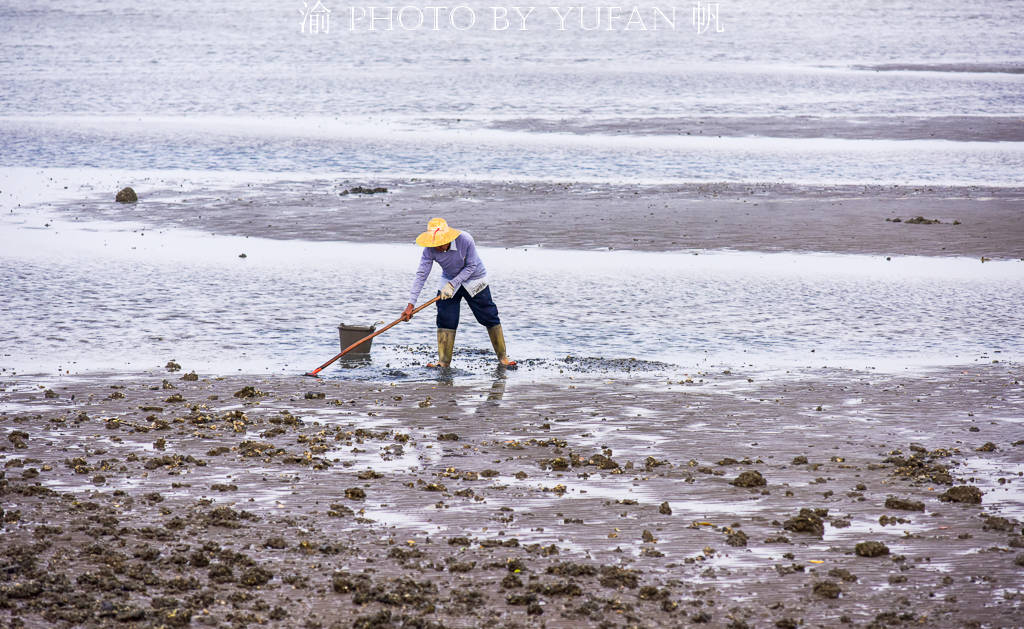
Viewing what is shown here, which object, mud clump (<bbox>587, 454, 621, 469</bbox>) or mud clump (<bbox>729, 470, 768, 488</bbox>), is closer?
mud clump (<bbox>729, 470, 768, 488</bbox>)

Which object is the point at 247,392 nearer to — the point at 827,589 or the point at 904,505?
the point at 904,505

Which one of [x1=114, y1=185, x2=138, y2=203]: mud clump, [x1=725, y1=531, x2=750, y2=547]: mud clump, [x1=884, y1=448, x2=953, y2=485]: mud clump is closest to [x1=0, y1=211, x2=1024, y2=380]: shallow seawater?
[x1=884, y1=448, x2=953, y2=485]: mud clump

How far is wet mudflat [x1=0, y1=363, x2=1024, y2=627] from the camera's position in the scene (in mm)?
6215

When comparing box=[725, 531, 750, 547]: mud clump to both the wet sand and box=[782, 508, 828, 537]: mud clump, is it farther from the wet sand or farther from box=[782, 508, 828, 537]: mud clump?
the wet sand

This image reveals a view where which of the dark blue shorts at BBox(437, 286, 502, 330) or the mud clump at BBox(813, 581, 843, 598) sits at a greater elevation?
the dark blue shorts at BBox(437, 286, 502, 330)

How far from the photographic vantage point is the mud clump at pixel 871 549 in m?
6.81

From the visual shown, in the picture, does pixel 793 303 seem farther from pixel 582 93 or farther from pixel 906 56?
pixel 906 56

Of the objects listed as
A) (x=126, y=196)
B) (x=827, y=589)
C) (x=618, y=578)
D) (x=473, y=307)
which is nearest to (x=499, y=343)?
(x=473, y=307)

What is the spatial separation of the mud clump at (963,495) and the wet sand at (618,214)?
1129 centimetres

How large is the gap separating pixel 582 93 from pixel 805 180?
21.5 m

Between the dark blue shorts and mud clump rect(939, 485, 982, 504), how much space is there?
5049mm

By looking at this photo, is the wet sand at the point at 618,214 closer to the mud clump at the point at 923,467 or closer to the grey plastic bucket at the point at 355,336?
the grey plastic bucket at the point at 355,336

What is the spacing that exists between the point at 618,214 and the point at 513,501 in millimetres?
14592

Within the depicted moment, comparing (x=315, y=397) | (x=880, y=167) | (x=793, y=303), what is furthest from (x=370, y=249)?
(x=880, y=167)
